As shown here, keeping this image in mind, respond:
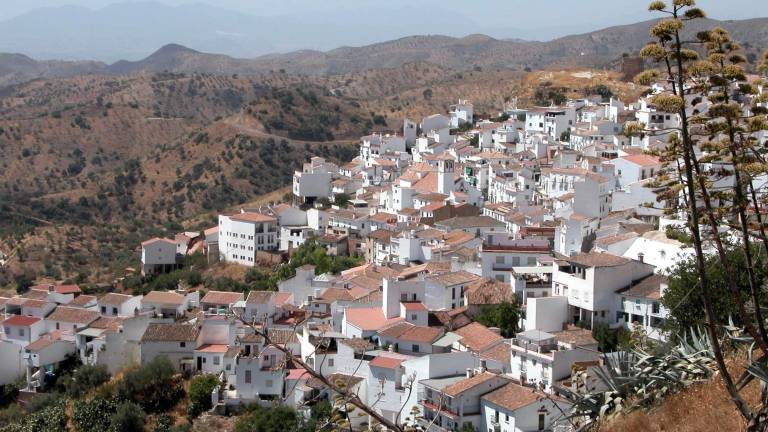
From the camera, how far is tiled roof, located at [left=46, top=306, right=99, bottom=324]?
27797 mm

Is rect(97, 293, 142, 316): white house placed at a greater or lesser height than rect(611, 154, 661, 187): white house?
lesser

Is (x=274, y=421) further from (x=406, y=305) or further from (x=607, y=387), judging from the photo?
(x=607, y=387)

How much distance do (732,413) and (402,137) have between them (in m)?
43.5

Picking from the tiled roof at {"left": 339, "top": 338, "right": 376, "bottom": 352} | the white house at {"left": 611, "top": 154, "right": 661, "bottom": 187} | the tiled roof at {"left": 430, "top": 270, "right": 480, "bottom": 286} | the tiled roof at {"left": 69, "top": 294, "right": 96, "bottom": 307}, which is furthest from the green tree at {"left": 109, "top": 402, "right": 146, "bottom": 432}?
the white house at {"left": 611, "top": 154, "right": 661, "bottom": 187}

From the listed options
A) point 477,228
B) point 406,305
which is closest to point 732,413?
point 406,305

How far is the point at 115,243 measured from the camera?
50.4 metres

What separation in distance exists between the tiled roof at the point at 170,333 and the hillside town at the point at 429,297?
38 mm

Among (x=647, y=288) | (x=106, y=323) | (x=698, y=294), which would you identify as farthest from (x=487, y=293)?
(x=106, y=323)

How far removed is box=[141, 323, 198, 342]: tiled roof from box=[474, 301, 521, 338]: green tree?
24.3 ft

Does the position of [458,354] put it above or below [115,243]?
above

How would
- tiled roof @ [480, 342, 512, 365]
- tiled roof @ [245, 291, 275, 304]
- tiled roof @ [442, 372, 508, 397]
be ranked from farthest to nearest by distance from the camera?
tiled roof @ [245, 291, 275, 304], tiled roof @ [480, 342, 512, 365], tiled roof @ [442, 372, 508, 397]

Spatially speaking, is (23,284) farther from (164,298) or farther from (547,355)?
(547,355)

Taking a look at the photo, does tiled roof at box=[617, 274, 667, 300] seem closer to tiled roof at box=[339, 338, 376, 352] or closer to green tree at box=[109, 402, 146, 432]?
tiled roof at box=[339, 338, 376, 352]

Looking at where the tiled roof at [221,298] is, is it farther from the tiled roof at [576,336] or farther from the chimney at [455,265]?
the tiled roof at [576,336]
